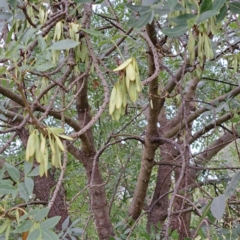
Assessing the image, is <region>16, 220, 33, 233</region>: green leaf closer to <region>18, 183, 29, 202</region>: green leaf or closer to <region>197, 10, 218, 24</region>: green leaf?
<region>18, 183, 29, 202</region>: green leaf

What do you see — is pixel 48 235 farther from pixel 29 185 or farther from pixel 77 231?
pixel 77 231

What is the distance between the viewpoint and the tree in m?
0.58

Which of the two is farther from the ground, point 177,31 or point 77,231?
point 177,31

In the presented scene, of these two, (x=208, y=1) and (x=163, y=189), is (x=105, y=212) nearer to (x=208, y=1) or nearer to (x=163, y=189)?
(x=163, y=189)

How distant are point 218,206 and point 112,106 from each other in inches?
11.9

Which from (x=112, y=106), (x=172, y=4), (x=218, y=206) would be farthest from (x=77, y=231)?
(x=172, y=4)

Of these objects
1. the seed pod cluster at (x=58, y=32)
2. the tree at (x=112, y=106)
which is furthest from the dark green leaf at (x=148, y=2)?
the seed pod cluster at (x=58, y=32)

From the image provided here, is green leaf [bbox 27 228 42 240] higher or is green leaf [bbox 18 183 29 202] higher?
green leaf [bbox 18 183 29 202]

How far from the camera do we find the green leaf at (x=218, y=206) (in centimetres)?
69

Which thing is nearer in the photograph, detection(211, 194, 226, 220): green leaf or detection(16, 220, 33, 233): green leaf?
detection(16, 220, 33, 233): green leaf

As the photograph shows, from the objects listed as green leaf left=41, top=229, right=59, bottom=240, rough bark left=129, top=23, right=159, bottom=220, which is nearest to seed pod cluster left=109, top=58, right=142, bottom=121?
green leaf left=41, top=229, right=59, bottom=240

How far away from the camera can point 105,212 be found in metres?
1.57

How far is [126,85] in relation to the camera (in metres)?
0.57

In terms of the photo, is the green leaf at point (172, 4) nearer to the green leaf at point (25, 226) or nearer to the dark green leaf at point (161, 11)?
the dark green leaf at point (161, 11)
